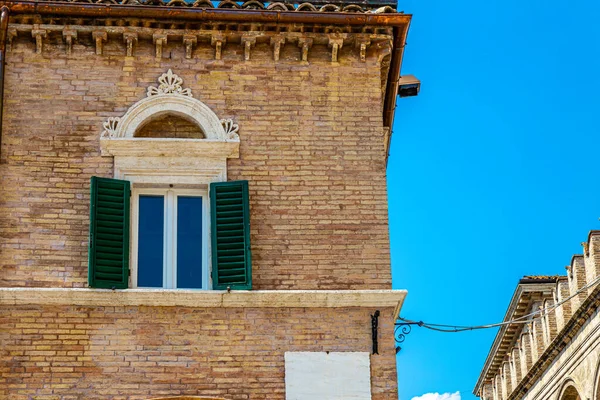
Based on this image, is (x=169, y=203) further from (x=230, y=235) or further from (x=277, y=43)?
(x=277, y=43)

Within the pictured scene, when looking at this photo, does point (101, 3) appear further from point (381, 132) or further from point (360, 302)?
point (360, 302)

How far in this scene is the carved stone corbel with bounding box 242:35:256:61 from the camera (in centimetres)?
1898

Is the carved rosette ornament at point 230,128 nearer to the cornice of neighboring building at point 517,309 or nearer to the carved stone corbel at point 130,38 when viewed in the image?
the carved stone corbel at point 130,38

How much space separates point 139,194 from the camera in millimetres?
18391

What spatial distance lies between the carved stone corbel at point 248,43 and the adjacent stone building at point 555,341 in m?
9.27

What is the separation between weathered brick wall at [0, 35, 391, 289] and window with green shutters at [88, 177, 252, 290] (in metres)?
0.23

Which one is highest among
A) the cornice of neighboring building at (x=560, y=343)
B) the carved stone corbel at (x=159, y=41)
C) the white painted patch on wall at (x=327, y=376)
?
the carved stone corbel at (x=159, y=41)

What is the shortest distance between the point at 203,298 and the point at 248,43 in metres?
3.89

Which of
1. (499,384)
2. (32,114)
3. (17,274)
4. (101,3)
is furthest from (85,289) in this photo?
(499,384)

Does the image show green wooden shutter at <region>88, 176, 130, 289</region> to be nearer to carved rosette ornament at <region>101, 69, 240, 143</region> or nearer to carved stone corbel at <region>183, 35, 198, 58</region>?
carved rosette ornament at <region>101, 69, 240, 143</region>

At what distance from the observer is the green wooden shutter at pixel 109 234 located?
17.4 metres

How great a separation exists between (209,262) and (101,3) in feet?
13.0

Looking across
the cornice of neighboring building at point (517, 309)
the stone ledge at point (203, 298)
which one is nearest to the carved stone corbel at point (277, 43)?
the stone ledge at point (203, 298)

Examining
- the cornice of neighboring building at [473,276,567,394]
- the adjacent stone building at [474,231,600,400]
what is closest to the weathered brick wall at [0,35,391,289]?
the adjacent stone building at [474,231,600,400]
